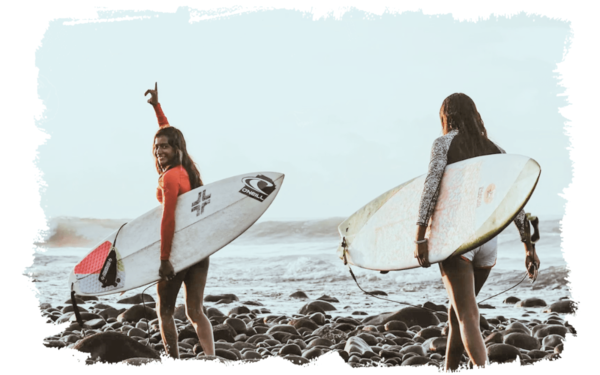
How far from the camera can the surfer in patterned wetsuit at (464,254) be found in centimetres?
291

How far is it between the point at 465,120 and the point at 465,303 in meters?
0.97

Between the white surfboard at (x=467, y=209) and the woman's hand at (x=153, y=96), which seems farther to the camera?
the woman's hand at (x=153, y=96)

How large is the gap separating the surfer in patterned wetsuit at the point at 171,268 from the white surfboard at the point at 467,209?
114 cm

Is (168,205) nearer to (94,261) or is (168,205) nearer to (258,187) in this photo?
(258,187)

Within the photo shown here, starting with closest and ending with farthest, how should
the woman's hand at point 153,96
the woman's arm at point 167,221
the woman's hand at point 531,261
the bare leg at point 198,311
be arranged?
the woman's hand at point 531,261
the bare leg at point 198,311
the woman's arm at point 167,221
the woman's hand at point 153,96

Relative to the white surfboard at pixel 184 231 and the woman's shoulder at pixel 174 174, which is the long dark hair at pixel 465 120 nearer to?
the white surfboard at pixel 184 231

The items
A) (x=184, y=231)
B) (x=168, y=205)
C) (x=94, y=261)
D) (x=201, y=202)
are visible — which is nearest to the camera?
(x=168, y=205)

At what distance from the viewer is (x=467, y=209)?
3.23 m

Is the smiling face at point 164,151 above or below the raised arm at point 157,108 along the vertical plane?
below

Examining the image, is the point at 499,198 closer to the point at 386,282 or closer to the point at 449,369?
the point at 449,369

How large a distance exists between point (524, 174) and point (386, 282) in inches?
289

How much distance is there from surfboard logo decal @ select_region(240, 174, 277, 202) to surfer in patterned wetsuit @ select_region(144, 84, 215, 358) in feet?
1.70

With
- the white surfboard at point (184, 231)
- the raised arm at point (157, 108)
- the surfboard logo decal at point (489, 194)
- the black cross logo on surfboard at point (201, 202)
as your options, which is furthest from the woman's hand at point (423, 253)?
the raised arm at point (157, 108)

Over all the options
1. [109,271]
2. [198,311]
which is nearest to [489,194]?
[198,311]
